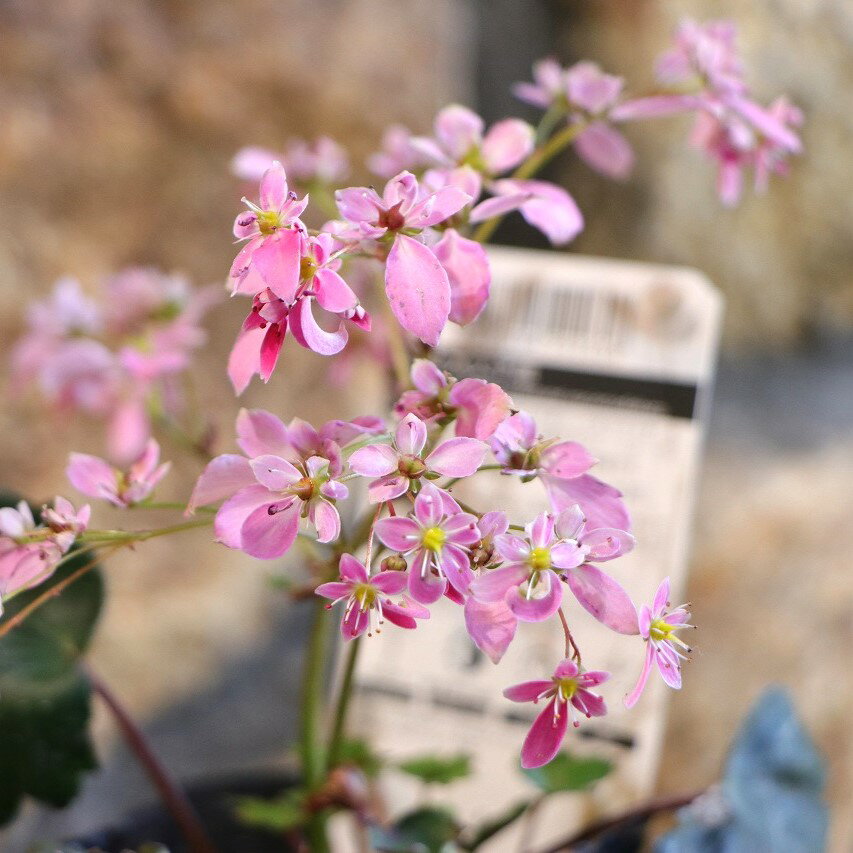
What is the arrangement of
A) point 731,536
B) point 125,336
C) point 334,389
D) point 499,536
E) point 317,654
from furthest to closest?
point 334,389, point 731,536, point 125,336, point 317,654, point 499,536

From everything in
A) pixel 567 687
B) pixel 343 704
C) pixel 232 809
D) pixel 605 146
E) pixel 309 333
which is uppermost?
pixel 605 146

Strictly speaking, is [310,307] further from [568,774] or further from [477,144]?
[568,774]

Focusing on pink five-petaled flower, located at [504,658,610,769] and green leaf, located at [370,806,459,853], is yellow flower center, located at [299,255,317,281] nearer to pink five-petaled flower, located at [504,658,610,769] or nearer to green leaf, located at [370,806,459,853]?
pink five-petaled flower, located at [504,658,610,769]

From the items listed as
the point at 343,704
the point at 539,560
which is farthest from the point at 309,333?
the point at 343,704

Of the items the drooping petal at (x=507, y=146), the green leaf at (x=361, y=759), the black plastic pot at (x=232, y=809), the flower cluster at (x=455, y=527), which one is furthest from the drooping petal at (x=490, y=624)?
the black plastic pot at (x=232, y=809)

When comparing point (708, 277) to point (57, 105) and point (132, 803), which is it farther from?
point (132, 803)

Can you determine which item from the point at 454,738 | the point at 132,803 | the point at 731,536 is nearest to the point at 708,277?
the point at 731,536

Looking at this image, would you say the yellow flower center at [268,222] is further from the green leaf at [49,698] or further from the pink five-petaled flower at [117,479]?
the green leaf at [49,698]
